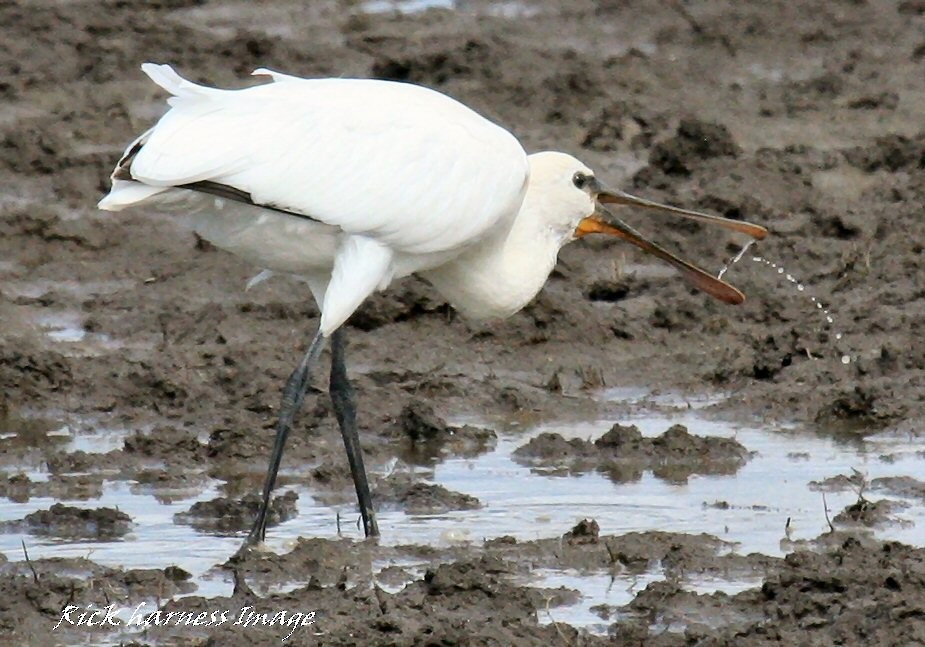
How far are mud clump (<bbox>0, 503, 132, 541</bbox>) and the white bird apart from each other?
0.60 m

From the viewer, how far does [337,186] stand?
7.91 metres

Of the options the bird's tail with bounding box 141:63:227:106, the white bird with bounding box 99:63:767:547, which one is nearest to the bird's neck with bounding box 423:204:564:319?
the white bird with bounding box 99:63:767:547

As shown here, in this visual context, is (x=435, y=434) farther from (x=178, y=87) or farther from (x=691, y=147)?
(x=691, y=147)

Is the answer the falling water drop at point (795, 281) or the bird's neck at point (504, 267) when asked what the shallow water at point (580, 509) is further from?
the falling water drop at point (795, 281)

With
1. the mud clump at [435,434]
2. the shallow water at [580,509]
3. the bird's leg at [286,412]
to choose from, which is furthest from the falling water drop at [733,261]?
the bird's leg at [286,412]

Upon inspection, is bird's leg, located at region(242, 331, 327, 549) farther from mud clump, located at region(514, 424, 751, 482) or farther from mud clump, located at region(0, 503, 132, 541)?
mud clump, located at region(514, 424, 751, 482)

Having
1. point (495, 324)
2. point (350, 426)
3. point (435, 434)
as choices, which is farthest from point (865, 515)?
point (495, 324)

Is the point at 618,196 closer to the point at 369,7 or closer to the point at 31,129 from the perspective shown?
the point at 31,129

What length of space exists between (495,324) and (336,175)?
3.26 m

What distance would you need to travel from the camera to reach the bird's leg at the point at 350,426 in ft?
26.8

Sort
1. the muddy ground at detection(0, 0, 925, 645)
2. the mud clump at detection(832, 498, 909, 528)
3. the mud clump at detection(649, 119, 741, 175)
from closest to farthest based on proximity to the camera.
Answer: the muddy ground at detection(0, 0, 925, 645) → the mud clump at detection(832, 498, 909, 528) → the mud clump at detection(649, 119, 741, 175)

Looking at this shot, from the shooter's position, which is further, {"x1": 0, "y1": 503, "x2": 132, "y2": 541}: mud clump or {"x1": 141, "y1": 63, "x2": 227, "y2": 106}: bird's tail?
{"x1": 0, "y1": 503, "x2": 132, "y2": 541}: mud clump

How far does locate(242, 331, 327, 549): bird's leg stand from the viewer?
7.85m

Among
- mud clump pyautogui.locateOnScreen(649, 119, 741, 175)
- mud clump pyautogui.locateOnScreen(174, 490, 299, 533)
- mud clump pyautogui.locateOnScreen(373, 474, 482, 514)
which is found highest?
mud clump pyautogui.locateOnScreen(174, 490, 299, 533)
